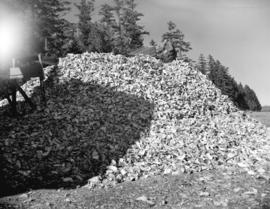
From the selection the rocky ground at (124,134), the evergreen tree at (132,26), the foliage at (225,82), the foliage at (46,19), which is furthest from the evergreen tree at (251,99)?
the rocky ground at (124,134)

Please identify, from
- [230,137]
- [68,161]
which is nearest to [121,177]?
[68,161]

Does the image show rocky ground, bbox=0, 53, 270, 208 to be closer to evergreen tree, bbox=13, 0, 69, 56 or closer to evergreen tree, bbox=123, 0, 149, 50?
evergreen tree, bbox=13, 0, 69, 56

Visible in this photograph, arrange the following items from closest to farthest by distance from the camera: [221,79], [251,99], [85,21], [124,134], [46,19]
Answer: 1. [124,134]
2. [46,19]
3. [85,21]
4. [221,79]
5. [251,99]

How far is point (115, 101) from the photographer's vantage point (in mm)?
21797

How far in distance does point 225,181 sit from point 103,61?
57.4ft

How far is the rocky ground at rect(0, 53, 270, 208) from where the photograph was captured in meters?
13.6

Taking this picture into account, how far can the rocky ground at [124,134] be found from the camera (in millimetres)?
13594

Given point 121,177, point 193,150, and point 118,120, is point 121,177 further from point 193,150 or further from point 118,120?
point 118,120

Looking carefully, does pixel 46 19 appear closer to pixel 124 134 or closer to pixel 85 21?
pixel 85 21

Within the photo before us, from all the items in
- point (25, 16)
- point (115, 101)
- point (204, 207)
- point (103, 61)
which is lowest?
point (204, 207)

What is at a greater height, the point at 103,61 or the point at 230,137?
the point at 103,61

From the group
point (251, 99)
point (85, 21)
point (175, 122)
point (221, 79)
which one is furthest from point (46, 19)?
point (251, 99)

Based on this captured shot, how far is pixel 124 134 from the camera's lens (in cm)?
1792

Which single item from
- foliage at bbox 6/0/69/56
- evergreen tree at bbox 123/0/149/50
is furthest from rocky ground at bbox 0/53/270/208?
evergreen tree at bbox 123/0/149/50
